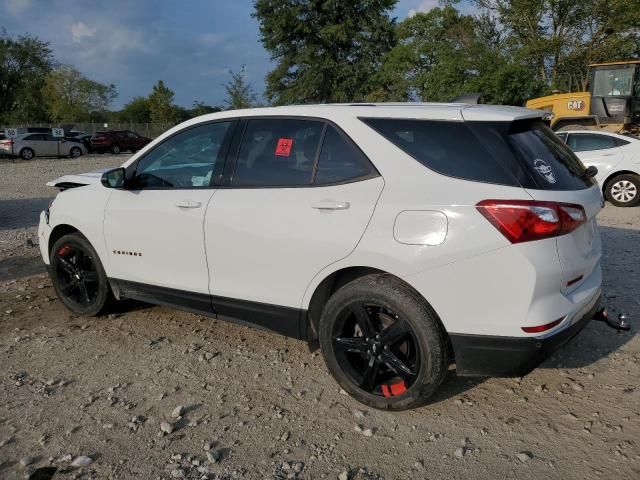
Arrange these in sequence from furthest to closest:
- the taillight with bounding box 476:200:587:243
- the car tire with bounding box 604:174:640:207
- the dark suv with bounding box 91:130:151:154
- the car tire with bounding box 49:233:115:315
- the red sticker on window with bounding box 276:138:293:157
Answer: the dark suv with bounding box 91:130:151:154 < the car tire with bounding box 604:174:640:207 < the car tire with bounding box 49:233:115:315 < the red sticker on window with bounding box 276:138:293:157 < the taillight with bounding box 476:200:587:243

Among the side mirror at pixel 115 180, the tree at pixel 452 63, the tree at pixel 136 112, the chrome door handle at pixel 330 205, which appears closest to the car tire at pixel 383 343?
the chrome door handle at pixel 330 205

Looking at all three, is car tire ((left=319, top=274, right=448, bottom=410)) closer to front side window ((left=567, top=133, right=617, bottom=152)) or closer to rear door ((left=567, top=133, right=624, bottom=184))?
rear door ((left=567, top=133, right=624, bottom=184))

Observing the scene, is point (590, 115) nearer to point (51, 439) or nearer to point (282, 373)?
point (282, 373)

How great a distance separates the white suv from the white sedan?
8.27 metres

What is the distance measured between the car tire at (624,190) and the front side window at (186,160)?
30.5ft

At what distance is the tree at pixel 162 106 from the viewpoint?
61.5 metres

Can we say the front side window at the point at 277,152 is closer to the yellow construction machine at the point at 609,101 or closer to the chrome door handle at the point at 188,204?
the chrome door handle at the point at 188,204

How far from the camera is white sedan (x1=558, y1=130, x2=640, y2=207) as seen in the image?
1059cm

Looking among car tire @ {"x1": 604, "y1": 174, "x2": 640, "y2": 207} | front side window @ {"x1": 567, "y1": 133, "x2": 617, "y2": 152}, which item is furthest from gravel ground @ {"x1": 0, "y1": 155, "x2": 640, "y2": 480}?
front side window @ {"x1": 567, "y1": 133, "x2": 617, "y2": 152}

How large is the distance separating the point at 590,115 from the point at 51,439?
52.6ft

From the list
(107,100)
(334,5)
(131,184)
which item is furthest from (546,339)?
(107,100)

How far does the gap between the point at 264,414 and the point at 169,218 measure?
1.54m

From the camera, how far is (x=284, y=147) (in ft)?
11.9

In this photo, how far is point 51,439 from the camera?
10.0 ft
